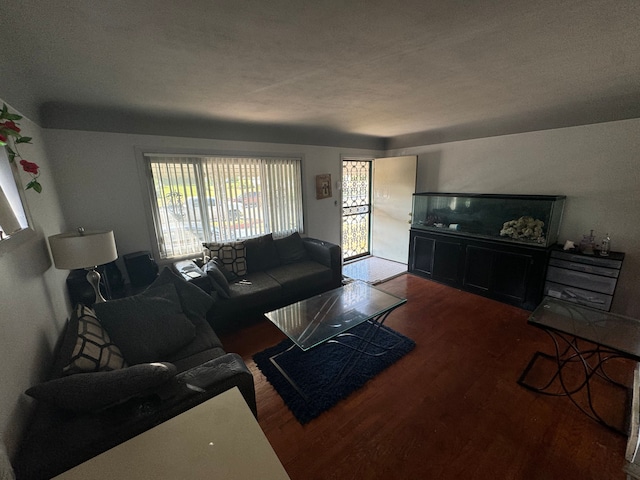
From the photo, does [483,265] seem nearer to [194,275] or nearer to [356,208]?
[356,208]

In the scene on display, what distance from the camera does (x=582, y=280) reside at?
2701mm

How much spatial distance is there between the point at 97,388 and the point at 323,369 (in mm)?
1476

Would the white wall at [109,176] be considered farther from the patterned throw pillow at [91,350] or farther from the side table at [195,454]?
the side table at [195,454]

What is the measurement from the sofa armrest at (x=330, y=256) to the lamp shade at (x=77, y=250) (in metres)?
2.25

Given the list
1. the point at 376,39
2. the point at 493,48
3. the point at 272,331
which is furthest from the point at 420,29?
the point at 272,331

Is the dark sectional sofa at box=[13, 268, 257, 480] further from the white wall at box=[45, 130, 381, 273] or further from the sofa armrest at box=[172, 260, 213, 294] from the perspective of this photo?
the white wall at box=[45, 130, 381, 273]

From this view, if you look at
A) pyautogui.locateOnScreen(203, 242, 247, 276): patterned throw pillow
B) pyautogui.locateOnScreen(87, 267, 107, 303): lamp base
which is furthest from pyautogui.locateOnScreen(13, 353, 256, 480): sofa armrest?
pyautogui.locateOnScreen(203, 242, 247, 276): patterned throw pillow

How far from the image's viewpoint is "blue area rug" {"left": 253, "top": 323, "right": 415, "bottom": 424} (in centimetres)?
177

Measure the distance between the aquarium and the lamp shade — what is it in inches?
149

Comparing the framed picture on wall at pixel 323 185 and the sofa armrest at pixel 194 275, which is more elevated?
the framed picture on wall at pixel 323 185

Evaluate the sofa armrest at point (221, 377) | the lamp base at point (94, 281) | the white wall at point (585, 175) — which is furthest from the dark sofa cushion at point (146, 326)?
the white wall at point (585, 175)

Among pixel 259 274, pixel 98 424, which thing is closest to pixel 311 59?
pixel 98 424

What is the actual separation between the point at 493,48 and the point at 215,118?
246cm

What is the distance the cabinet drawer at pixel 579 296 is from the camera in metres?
2.61
